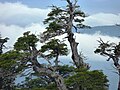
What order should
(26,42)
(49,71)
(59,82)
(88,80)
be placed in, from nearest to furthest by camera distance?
(88,80) → (26,42) → (59,82) → (49,71)

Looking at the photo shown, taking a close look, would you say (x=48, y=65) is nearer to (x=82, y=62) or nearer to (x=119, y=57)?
(x=82, y=62)

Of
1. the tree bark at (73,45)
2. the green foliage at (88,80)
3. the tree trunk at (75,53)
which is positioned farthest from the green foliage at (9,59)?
the tree trunk at (75,53)

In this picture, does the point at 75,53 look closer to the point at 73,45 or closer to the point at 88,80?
the point at 73,45

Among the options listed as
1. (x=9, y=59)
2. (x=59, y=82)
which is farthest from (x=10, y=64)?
(x=59, y=82)

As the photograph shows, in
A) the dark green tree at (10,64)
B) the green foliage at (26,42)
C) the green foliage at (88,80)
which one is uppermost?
the green foliage at (26,42)

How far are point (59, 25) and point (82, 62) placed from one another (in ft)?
11.4

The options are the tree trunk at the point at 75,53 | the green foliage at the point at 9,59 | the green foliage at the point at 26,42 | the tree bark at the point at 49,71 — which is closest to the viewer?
the green foliage at the point at 9,59

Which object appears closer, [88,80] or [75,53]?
[88,80]

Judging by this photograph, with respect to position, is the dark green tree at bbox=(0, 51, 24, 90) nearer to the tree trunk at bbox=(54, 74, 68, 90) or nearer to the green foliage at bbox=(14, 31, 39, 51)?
the green foliage at bbox=(14, 31, 39, 51)

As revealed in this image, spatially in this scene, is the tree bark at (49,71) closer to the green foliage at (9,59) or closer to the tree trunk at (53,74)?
the tree trunk at (53,74)

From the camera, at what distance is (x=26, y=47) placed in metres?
21.6

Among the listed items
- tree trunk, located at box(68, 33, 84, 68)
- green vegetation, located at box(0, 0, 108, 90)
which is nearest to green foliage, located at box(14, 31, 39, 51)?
green vegetation, located at box(0, 0, 108, 90)

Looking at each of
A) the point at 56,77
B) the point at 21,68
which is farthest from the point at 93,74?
the point at 21,68

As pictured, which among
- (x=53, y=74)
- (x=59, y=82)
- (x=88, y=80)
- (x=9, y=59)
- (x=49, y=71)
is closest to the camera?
(x=88, y=80)
